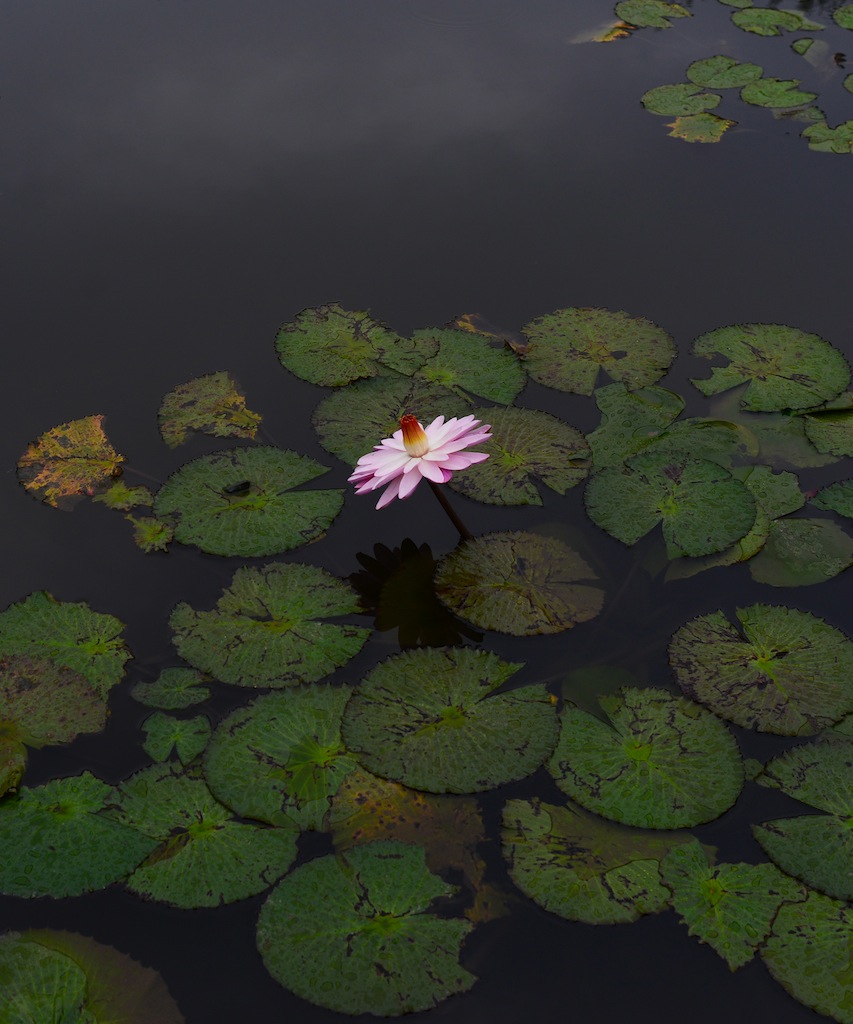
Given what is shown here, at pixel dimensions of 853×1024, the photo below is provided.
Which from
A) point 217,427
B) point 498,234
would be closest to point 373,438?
point 217,427

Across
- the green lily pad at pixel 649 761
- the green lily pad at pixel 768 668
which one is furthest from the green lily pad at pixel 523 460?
the green lily pad at pixel 649 761

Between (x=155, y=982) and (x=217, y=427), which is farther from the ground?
(x=217, y=427)

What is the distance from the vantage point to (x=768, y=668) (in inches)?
92.3

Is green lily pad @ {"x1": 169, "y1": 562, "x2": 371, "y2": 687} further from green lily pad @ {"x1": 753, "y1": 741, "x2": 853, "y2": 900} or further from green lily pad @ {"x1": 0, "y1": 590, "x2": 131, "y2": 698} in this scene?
green lily pad @ {"x1": 753, "y1": 741, "x2": 853, "y2": 900}

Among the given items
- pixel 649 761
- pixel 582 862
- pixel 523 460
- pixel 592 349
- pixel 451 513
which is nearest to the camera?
pixel 582 862

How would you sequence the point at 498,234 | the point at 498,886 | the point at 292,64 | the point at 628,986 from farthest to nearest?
1. the point at 292,64
2. the point at 498,234
3. the point at 498,886
4. the point at 628,986

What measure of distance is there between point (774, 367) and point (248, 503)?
70.3 inches

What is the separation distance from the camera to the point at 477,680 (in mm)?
2365

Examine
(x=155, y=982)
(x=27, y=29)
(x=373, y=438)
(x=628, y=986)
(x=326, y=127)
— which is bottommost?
(x=628, y=986)

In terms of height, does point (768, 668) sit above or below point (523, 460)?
below

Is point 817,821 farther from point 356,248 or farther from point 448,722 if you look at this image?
point 356,248

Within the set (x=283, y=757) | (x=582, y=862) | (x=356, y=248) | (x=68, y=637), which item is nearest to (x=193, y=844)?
(x=283, y=757)

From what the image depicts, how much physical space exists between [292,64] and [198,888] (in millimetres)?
4251

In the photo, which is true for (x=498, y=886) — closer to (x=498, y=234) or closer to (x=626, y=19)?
(x=498, y=234)
